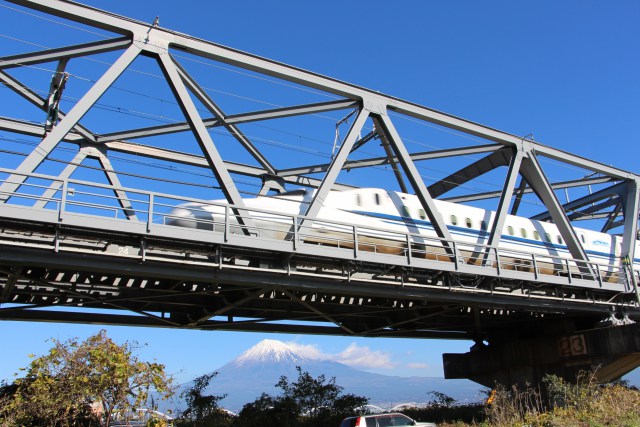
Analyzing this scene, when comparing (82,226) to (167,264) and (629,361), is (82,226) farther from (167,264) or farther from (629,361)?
(629,361)

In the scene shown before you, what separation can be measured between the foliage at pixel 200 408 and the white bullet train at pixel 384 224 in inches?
452

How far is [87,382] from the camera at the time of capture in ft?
45.0

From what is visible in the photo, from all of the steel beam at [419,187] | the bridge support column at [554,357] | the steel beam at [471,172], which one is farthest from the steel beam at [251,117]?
the bridge support column at [554,357]

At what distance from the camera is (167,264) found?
16.3 metres

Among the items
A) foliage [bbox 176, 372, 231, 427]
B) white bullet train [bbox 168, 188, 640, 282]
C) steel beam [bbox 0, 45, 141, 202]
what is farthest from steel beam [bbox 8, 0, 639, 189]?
foliage [bbox 176, 372, 231, 427]

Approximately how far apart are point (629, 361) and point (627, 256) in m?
5.53

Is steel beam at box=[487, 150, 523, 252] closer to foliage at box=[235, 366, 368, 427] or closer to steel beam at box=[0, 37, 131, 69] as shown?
foliage at box=[235, 366, 368, 427]

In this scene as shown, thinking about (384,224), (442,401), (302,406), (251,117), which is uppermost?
(251,117)

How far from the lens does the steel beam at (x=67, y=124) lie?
48.6 feet

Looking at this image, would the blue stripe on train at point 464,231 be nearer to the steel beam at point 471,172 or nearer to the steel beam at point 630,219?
the steel beam at point 630,219

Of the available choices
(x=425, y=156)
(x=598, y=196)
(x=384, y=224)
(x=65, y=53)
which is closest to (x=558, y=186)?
(x=598, y=196)

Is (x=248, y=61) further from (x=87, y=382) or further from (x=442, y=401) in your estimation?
(x=442, y=401)

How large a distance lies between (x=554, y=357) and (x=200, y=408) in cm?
1893

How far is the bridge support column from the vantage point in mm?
26828
